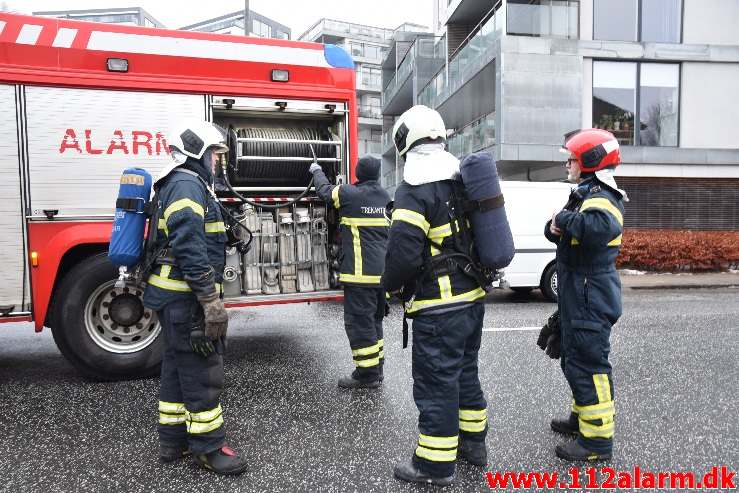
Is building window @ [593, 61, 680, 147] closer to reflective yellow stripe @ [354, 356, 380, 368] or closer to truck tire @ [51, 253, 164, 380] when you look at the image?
reflective yellow stripe @ [354, 356, 380, 368]

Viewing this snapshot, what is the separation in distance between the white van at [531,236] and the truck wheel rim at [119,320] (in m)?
6.20

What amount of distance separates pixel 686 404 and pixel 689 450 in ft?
3.19

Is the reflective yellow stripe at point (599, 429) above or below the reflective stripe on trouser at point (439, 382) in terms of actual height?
below

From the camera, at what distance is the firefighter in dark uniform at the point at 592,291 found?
3486 millimetres

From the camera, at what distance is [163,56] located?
17.3 feet

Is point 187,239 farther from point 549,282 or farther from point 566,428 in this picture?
point 549,282

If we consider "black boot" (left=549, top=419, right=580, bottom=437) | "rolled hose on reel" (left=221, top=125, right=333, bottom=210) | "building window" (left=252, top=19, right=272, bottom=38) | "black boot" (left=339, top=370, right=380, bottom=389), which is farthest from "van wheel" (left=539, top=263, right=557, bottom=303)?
"building window" (left=252, top=19, right=272, bottom=38)

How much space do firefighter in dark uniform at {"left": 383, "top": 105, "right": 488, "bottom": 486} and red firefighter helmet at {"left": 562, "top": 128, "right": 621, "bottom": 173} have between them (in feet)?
2.80

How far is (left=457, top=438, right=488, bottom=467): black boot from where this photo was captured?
3.49 meters

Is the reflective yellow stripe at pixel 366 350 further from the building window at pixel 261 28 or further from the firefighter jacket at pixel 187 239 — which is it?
the building window at pixel 261 28

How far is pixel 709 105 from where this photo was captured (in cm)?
1652

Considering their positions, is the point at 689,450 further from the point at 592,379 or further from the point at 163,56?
the point at 163,56

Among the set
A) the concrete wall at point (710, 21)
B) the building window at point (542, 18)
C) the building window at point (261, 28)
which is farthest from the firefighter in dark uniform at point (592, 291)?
the building window at point (261, 28)

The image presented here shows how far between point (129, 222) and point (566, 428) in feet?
10.4
